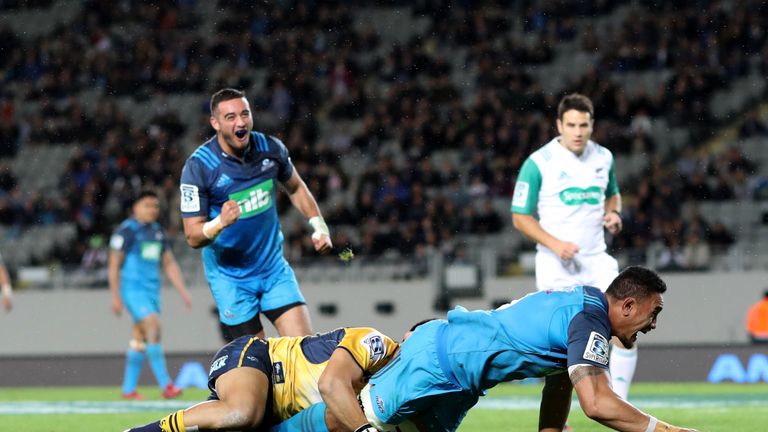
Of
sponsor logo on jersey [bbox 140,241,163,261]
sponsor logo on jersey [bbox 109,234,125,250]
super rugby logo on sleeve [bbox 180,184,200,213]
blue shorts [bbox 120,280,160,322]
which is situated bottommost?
blue shorts [bbox 120,280,160,322]

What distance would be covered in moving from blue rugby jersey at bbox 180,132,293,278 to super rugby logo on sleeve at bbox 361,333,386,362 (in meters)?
2.24

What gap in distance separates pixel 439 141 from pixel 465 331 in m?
16.2

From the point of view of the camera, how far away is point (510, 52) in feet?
77.6

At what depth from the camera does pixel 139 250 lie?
14.2 m

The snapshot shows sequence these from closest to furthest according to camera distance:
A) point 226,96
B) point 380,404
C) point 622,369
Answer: point 380,404 → point 226,96 → point 622,369

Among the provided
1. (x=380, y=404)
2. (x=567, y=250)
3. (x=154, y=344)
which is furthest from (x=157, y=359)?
(x=380, y=404)

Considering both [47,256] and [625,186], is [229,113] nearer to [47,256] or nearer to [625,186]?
[625,186]

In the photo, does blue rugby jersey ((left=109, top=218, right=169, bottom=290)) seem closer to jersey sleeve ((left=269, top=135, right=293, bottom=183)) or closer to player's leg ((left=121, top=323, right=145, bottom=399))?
player's leg ((left=121, top=323, right=145, bottom=399))

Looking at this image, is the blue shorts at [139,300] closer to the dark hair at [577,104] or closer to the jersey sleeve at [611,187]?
the jersey sleeve at [611,187]

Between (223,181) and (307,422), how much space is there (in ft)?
7.84

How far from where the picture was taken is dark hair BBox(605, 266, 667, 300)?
5.54 meters

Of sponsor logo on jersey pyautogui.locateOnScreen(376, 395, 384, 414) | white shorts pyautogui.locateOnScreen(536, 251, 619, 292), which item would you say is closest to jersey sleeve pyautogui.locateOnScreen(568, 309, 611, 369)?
sponsor logo on jersey pyautogui.locateOnScreen(376, 395, 384, 414)

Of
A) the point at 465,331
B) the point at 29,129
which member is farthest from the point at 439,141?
the point at 465,331

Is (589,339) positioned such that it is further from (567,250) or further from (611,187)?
(611,187)
